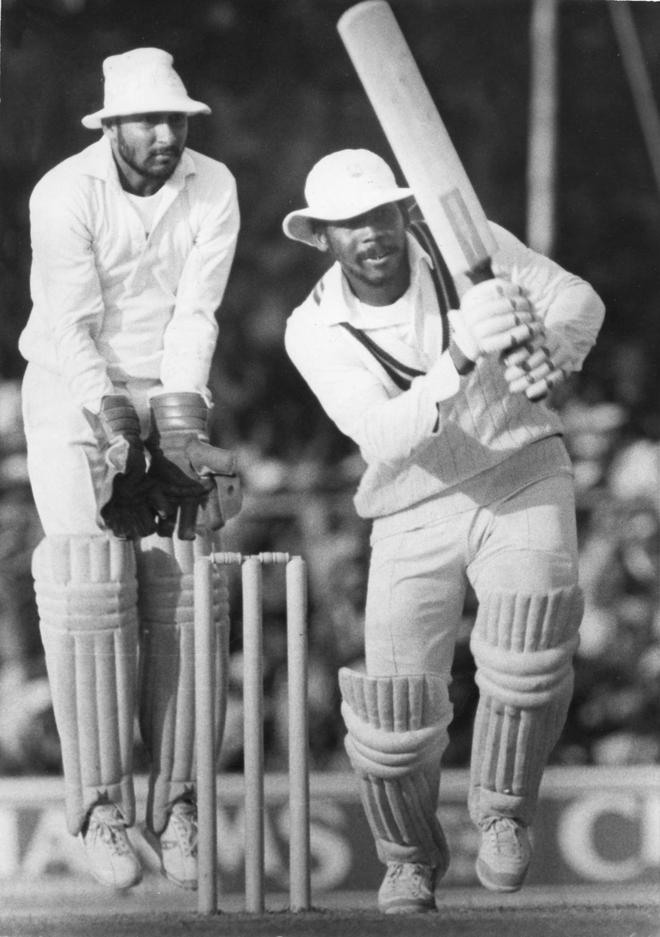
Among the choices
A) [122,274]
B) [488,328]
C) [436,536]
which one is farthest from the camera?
[122,274]

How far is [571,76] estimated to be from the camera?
4.12m

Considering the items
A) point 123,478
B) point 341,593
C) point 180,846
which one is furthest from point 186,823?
point 123,478

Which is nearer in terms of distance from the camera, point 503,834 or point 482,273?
point 482,273

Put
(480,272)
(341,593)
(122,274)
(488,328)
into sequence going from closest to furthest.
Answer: (488,328), (480,272), (122,274), (341,593)

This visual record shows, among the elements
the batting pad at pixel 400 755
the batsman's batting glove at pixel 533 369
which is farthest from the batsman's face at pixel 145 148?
the batting pad at pixel 400 755

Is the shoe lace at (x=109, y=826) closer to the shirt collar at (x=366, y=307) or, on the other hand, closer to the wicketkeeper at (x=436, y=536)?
the wicketkeeper at (x=436, y=536)

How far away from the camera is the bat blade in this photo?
3805 millimetres

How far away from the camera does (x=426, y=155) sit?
3.82 meters

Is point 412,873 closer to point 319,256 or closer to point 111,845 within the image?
point 111,845

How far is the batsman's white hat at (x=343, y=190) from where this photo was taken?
12.6ft

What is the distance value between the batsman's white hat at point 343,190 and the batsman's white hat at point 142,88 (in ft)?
1.01

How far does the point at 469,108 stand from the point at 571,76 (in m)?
0.25

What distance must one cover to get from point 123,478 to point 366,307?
0.63m

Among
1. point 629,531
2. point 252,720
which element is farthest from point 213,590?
point 629,531
